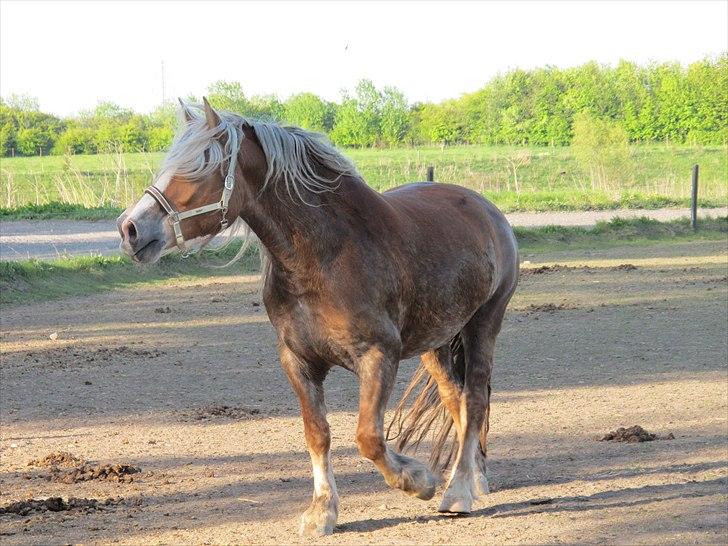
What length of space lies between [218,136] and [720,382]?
237 inches

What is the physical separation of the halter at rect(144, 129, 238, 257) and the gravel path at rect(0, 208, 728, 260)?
42.3 feet

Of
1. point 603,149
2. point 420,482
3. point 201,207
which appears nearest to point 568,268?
point 420,482

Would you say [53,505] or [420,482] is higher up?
[420,482]

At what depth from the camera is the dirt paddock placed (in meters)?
5.14

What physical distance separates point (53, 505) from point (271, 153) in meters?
2.32

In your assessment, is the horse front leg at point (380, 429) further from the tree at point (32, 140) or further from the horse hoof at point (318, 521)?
the tree at point (32, 140)

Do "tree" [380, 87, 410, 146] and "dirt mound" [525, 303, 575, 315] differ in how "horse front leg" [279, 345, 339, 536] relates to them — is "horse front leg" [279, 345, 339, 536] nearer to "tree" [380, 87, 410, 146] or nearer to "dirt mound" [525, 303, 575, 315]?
"dirt mound" [525, 303, 575, 315]

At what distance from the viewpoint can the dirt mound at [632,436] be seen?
6941 mm

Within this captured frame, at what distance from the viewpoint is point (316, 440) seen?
5.05 metres

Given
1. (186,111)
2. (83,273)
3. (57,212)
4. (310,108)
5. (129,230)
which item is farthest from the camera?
(310,108)

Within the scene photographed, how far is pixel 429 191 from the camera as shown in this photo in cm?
600

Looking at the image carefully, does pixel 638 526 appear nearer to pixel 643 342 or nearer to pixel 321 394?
pixel 321 394

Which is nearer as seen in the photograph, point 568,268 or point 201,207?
point 201,207

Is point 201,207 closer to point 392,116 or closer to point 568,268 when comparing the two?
point 568,268
